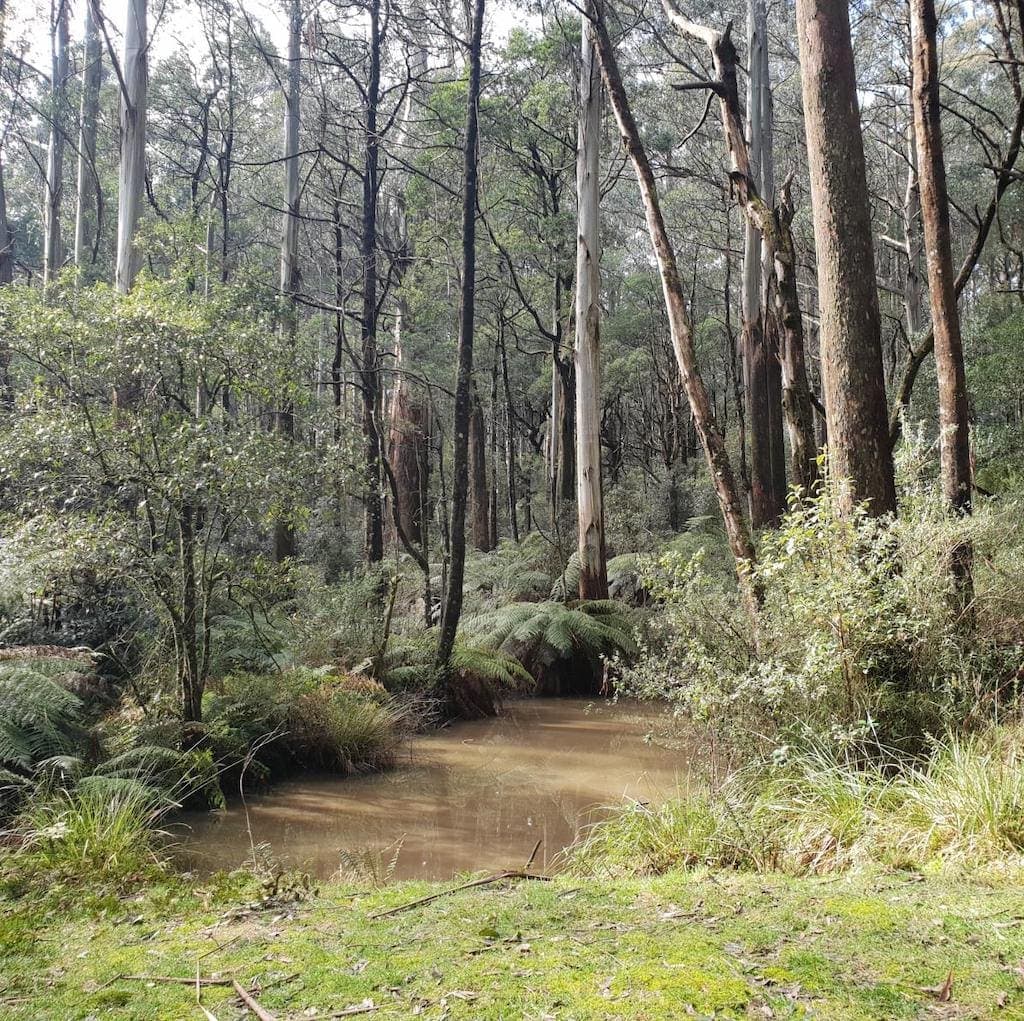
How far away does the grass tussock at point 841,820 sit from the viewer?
139 inches

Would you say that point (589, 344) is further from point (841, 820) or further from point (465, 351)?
point (841, 820)

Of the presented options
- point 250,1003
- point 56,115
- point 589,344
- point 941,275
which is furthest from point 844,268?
point 56,115

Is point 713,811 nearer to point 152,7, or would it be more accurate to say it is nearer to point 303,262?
point 152,7

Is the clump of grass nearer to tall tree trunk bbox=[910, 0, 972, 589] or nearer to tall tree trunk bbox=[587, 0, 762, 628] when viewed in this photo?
tall tree trunk bbox=[587, 0, 762, 628]

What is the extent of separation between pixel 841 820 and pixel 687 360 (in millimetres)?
4698

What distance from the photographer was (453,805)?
6398 millimetres

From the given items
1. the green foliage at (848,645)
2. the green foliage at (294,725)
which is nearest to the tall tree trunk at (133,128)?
the green foliage at (294,725)

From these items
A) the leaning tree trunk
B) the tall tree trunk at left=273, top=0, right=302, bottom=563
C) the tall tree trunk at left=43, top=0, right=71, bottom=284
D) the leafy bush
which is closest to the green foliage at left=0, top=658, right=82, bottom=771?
the leafy bush

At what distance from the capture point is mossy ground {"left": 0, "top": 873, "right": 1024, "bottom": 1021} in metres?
2.23

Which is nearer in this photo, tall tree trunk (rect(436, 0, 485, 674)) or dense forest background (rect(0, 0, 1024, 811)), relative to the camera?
dense forest background (rect(0, 0, 1024, 811))

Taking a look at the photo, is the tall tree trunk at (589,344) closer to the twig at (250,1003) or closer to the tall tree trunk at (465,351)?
the tall tree trunk at (465,351)

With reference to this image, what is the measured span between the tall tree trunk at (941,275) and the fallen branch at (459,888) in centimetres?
443

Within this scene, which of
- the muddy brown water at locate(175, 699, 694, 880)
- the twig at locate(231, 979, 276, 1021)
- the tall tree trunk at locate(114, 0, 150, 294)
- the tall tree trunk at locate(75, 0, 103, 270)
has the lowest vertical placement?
the muddy brown water at locate(175, 699, 694, 880)

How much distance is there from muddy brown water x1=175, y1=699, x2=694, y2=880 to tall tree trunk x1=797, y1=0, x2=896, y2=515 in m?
2.42
